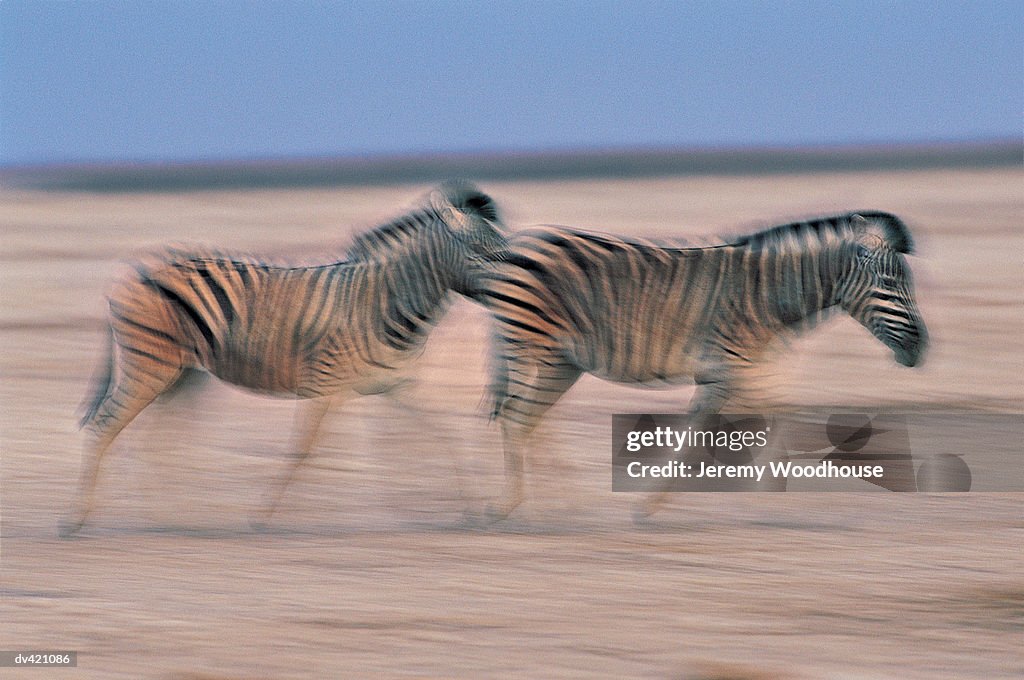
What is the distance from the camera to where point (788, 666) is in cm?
470

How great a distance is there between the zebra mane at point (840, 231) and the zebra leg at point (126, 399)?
295cm

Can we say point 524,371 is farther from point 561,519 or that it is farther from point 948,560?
point 948,560

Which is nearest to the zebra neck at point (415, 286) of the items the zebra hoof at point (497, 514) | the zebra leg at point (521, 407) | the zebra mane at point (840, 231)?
the zebra leg at point (521, 407)

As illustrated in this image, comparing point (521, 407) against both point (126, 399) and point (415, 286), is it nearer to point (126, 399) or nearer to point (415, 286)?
point (415, 286)

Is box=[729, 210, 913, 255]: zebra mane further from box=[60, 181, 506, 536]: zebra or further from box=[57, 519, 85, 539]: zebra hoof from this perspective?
box=[57, 519, 85, 539]: zebra hoof

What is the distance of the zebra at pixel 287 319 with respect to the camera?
635 cm

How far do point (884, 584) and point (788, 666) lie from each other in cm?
111

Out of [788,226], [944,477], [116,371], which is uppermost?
[788,226]

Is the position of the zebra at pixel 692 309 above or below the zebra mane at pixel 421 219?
below

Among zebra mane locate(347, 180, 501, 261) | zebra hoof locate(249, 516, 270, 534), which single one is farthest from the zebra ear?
zebra hoof locate(249, 516, 270, 534)

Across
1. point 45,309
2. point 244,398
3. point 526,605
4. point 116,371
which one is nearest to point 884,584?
point 526,605

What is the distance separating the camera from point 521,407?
21.7 ft

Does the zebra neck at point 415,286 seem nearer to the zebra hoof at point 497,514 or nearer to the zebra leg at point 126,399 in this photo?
the zebra hoof at point 497,514

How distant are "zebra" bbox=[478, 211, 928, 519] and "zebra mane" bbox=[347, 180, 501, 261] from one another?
1.12 ft
